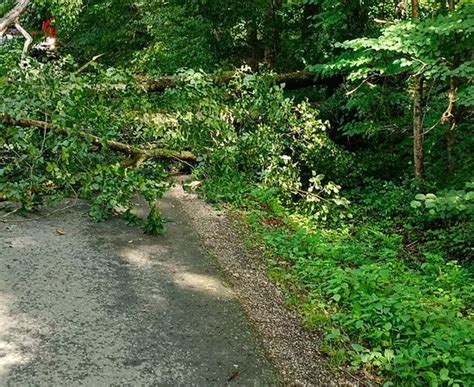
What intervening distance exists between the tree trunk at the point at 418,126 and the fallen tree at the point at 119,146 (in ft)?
10.7

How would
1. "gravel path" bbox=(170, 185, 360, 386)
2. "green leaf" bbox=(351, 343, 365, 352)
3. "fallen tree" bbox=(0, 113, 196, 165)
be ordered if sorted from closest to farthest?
"gravel path" bbox=(170, 185, 360, 386), "green leaf" bbox=(351, 343, 365, 352), "fallen tree" bbox=(0, 113, 196, 165)

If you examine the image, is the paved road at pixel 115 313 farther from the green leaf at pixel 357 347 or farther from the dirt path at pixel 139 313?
the green leaf at pixel 357 347

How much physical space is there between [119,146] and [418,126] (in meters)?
4.24

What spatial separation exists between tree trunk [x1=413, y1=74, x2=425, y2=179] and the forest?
0.03m

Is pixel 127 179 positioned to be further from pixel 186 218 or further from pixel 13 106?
pixel 13 106

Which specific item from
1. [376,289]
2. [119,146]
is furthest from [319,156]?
[376,289]

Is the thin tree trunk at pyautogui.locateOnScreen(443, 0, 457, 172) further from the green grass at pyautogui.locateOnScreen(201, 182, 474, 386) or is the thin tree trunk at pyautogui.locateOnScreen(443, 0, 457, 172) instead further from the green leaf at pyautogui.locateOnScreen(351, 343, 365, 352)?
the green leaf at pyautogui.locateOnScreen(351, 343, 365, 352)

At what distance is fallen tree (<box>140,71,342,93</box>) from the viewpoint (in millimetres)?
8884

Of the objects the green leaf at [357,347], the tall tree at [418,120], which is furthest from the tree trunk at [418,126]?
the green leaf at [357,347]

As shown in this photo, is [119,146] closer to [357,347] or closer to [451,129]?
[357,347]

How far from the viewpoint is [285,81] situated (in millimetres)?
9969

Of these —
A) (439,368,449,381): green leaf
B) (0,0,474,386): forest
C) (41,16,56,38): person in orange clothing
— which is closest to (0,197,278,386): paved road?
(0,0,474,386): forest

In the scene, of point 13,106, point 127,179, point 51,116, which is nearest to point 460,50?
point 127,179

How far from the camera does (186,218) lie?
6.14 m
